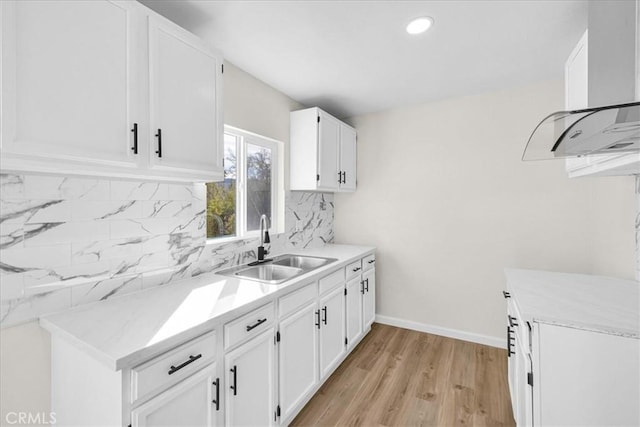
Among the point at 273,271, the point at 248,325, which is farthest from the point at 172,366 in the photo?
the point at 273,271

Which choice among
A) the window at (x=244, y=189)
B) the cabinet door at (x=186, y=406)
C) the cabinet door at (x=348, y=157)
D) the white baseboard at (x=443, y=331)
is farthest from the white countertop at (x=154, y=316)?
the white baseboard at (x=443, y=331)

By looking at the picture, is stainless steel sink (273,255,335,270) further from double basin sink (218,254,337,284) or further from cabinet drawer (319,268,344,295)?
cabinet drawer (319,268,344,295)

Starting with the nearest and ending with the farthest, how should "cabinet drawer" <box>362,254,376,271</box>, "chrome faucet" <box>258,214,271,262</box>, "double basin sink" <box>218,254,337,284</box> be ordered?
"double basin sink" <box>218,254,337,284</box> < "chrome faucet" <box>258,214,271,262</box> < "cabinet drawer" <box>362,254,376,271</box>

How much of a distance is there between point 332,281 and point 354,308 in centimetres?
60

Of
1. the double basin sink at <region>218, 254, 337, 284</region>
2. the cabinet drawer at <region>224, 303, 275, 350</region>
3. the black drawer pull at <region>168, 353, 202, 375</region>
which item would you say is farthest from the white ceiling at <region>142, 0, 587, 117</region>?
the black drawer pull at <region>168, 353, 202, 375</region>

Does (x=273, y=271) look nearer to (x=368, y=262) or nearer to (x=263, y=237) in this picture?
(x=263, y=237)

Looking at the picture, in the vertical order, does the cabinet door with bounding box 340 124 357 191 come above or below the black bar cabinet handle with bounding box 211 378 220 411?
above

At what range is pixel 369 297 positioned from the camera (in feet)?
10.1

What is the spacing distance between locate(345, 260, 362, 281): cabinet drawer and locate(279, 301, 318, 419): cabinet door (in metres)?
0.60

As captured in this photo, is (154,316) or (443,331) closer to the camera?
(154,316)

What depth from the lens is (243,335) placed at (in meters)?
1.41

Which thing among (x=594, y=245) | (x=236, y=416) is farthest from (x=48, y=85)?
(x=594, y=245)

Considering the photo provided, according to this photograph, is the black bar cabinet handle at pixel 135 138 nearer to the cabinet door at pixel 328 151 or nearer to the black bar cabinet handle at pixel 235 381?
the black bar cabinet handle at pixel 235 381

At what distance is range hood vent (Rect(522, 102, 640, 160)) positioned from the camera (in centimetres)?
84
